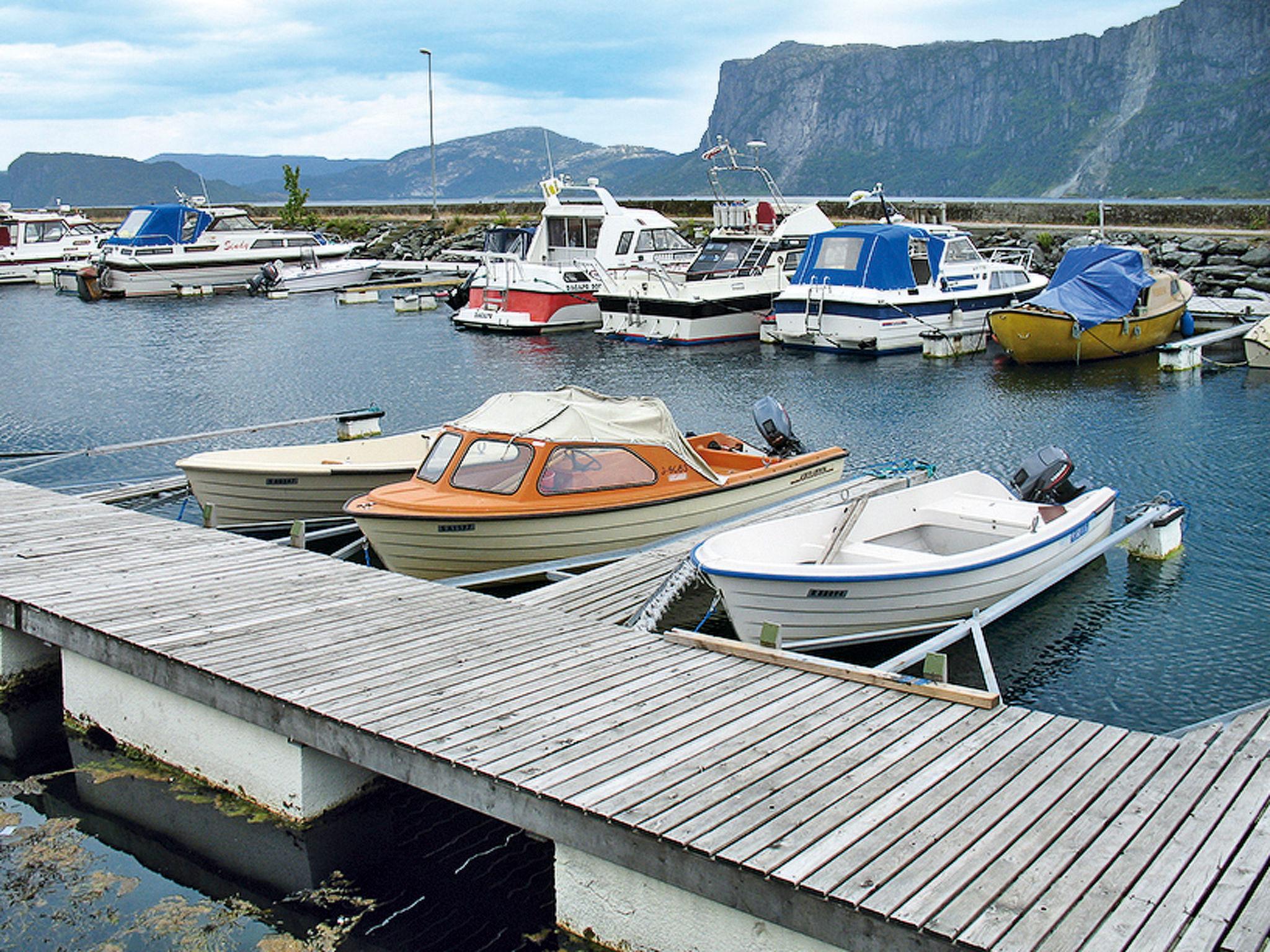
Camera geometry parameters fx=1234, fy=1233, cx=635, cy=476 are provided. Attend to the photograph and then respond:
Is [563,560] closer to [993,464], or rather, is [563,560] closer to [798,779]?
[798,779]

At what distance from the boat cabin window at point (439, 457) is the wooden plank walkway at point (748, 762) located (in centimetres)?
251

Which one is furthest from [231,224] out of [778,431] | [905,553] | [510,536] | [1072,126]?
[1072,126]

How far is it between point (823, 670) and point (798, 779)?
170 centimetres

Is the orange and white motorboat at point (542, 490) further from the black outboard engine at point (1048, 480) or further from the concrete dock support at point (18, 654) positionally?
the black outboard engine at point (1048, 480)

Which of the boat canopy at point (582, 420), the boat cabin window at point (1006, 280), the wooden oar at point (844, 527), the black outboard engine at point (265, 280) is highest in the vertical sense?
the boat cabin window at point (1006, 280)

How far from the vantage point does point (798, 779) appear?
6480 millimetres

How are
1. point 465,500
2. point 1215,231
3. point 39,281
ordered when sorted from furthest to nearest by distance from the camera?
point 39,281
point 1215,231
point 465,500

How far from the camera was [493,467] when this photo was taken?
1219 centimetres

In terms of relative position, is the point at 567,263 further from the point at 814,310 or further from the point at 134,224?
the point at 134,224

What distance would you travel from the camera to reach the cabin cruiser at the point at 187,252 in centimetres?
4575

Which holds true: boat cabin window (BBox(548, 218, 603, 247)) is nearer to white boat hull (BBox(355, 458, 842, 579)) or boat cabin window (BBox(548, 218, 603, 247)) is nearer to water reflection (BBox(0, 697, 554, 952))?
white boat hull (BBox(355, 458, 842, 579))

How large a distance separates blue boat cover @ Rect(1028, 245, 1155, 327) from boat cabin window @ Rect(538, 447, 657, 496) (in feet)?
53.7

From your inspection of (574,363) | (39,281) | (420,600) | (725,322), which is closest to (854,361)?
(725,322)

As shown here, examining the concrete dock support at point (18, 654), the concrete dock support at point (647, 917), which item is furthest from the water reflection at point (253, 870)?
the concrete dock support at point (18, 654)
